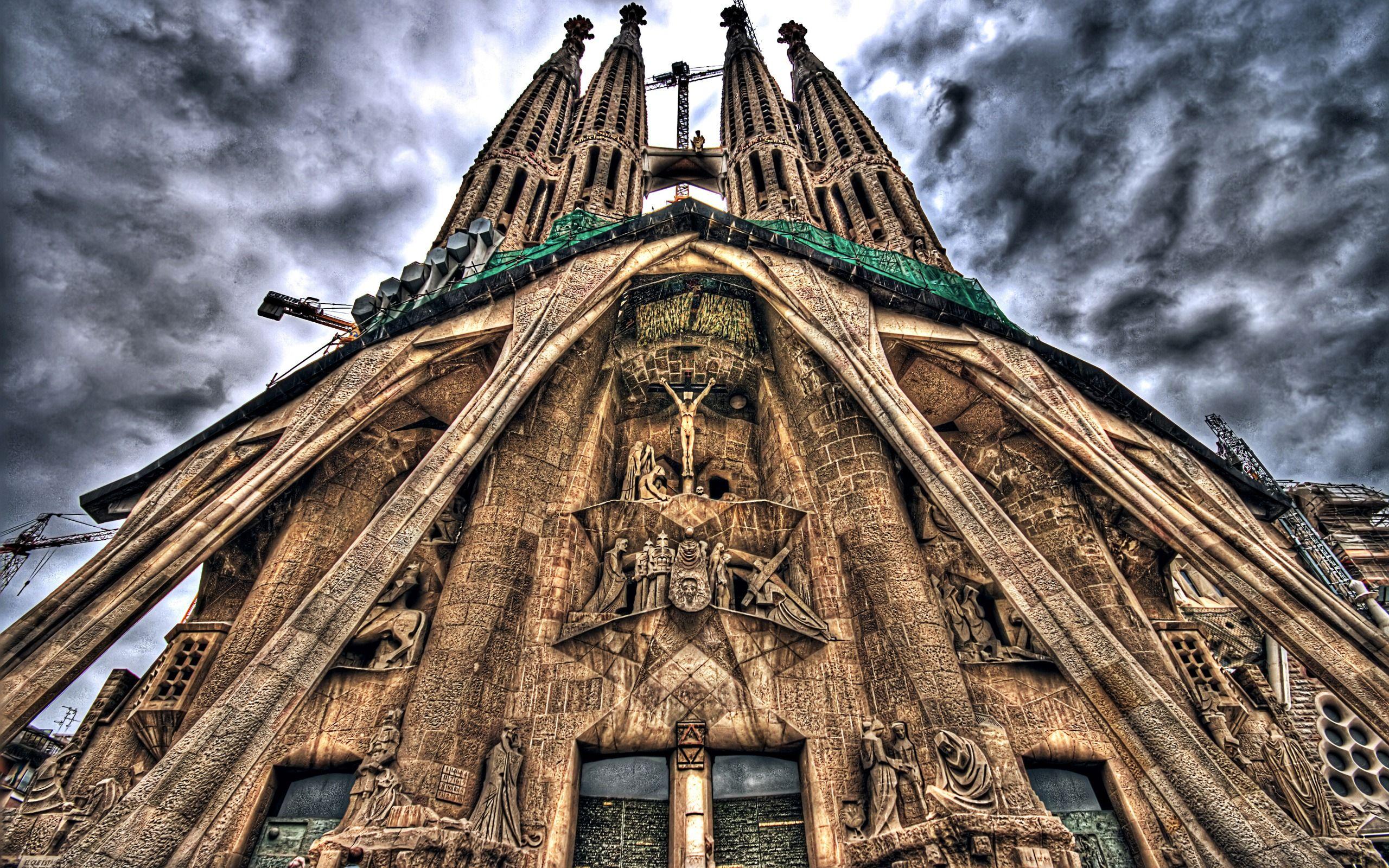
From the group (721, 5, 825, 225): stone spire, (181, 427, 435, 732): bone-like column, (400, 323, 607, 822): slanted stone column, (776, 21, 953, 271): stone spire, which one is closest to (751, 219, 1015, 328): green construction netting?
(400, 323, 607, 822): slanted stone column

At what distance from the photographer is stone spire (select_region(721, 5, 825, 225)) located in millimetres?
21828

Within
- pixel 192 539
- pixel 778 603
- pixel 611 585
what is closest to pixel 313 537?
pixel 192 539

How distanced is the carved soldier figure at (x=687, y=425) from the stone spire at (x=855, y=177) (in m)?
9.40

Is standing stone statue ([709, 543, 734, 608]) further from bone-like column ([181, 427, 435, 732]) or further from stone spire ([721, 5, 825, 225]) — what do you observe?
stone spire ([721, 5, 825, 225])

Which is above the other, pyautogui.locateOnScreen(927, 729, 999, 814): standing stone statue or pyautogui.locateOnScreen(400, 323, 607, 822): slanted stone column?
pyautogui.locateOnScreen(400, 323, 607, 822): slanted stone column

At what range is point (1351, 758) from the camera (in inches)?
492

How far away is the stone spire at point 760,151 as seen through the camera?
21.8 metres

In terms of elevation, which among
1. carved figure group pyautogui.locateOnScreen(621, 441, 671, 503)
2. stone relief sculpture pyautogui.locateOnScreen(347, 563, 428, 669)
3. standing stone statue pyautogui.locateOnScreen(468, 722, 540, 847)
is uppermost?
carved figure group pyautogui.locateOnScreen(621, 441, 671, 503)

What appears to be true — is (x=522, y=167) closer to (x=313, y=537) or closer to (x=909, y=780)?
(x=313, y=537)

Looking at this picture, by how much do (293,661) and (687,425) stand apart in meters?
6.97

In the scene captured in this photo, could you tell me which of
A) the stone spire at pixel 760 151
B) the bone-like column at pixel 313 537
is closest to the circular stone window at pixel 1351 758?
the stone spire at pixel 760 151

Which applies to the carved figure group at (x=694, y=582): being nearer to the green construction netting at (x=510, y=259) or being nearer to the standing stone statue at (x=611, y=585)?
the standing stone statue at (x=611, y=585)

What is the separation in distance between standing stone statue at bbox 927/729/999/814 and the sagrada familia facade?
0.14 feet

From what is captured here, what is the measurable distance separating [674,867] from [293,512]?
7.31 metres
